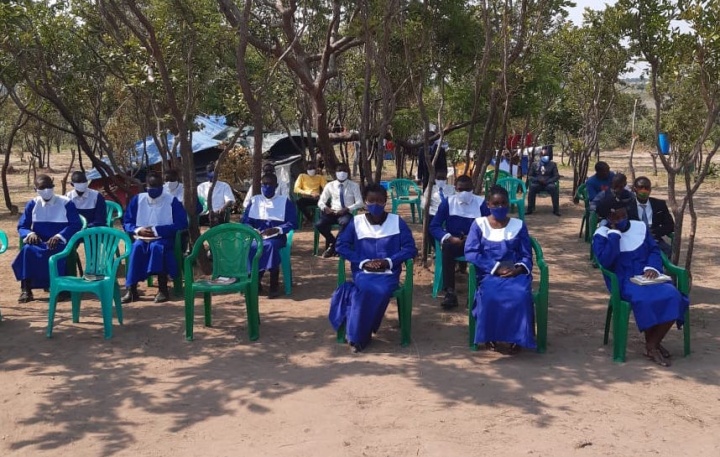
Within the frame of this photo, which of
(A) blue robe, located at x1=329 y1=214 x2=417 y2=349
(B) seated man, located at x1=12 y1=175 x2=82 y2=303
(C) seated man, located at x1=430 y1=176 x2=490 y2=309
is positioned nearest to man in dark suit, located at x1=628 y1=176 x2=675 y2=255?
(C) seated man, located at x1=430 y1=176 x2=490 y2=309

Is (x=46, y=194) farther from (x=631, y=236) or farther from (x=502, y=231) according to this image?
(x=631, y=236)

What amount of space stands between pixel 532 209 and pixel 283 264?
761cm

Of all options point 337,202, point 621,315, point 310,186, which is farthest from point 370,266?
point 310,186

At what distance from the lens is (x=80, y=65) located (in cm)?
1103

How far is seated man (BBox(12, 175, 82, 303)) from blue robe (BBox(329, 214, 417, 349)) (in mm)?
3216

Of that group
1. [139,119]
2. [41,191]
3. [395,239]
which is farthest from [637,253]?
[139,119]

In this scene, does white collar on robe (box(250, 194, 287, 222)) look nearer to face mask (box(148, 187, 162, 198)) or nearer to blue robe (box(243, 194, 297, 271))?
blue robe (box(243, 194, 297, 271))

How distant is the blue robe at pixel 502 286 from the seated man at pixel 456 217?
1042 mm

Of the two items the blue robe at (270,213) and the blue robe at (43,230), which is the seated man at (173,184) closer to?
the blue robe at (270,213)

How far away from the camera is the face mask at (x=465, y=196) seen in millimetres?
7672

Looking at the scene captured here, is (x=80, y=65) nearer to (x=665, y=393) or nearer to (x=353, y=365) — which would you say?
(x=353, y=365)

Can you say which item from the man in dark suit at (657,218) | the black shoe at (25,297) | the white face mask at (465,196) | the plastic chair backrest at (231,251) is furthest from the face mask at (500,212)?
the black shoe at (25,297)

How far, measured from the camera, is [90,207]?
8461 millimetres

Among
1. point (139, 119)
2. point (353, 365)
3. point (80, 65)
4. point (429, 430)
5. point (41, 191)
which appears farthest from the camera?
point (139, 119)
